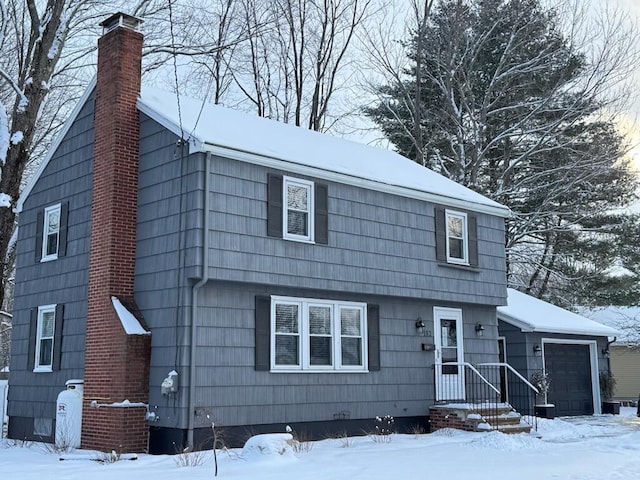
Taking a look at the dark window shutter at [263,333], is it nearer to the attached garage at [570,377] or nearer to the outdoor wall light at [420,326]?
the outdoor wall light at [420,326]

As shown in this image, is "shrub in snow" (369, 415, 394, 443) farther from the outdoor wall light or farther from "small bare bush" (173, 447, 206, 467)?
"small bare bush" (173, 447, 206, 467)

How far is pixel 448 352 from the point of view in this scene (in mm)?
16938

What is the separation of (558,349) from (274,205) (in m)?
11.6

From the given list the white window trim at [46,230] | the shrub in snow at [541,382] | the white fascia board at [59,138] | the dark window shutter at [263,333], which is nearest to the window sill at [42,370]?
the white window trim at [46,230]

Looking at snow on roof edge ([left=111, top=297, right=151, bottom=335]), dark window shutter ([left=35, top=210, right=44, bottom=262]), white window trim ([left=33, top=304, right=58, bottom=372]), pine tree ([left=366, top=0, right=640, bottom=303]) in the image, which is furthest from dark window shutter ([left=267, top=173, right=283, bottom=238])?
pine tree ([left=366, top=0, right=640, bottom=303])

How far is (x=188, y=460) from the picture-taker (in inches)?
439

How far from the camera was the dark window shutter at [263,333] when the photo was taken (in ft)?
44.1

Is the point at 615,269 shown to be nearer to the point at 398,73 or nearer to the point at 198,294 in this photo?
the point at 398,73

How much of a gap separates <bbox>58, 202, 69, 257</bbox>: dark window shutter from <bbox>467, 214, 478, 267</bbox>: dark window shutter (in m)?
8.84

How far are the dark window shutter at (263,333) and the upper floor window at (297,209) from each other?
126 cm

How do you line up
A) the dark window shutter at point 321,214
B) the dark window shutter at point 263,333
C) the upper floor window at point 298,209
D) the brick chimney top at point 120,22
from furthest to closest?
the brick chimney top at point 120,22 → the dark window shutter at point 321,214 → the upper floor window at point 298,209 → the dark window shutter at point 263,333

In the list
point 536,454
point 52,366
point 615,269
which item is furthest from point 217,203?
point 615,269

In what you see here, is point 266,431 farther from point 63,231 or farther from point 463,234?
point 463,234

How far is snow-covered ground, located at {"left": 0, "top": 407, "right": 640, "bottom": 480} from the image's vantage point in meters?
9.90
